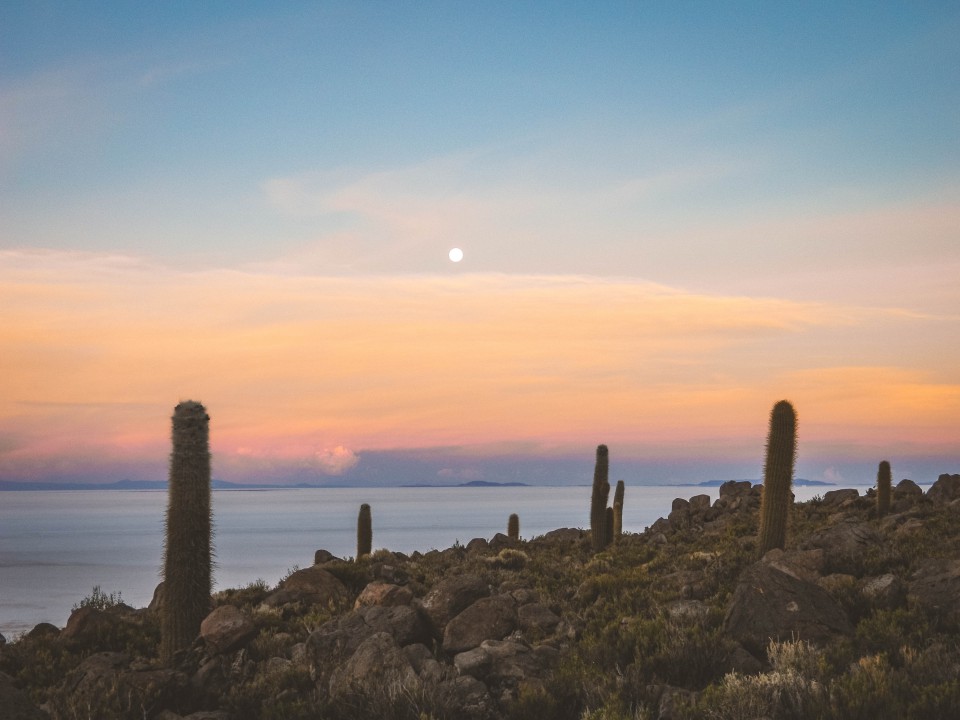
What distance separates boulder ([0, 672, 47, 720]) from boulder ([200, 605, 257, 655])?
4780 mm

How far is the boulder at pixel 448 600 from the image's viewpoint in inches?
515

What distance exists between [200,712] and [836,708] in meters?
6.40

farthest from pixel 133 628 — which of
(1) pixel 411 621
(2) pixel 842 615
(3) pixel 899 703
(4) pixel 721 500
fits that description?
(4) pixel 721 500

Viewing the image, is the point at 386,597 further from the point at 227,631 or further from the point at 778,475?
the point at 778,475

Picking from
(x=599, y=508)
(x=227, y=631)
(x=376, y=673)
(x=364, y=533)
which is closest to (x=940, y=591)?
(x=376, y=673)

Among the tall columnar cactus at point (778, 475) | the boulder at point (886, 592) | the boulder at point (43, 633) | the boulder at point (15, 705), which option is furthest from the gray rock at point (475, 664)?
the tall columnar cactus at point (778, 475)

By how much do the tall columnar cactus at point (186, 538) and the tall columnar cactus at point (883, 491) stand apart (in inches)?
977

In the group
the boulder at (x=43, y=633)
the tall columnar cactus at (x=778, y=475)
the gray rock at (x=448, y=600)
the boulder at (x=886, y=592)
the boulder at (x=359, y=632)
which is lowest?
the boulder at (x=43, y=633)

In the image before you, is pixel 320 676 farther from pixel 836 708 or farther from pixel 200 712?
pixel 836 708

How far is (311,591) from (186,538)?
3.04 metres

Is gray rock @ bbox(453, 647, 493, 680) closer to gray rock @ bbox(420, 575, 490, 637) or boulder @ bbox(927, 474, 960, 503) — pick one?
gray rock @ bbox(420, 575, 490, 637)

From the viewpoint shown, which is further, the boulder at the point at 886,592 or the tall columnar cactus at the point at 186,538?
the tall columnar cactus at the point at 186,538

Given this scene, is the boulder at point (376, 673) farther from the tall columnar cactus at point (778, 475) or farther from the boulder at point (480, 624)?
the tall columnar cactus at point (778, 475)

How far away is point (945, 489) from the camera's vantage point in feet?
117
